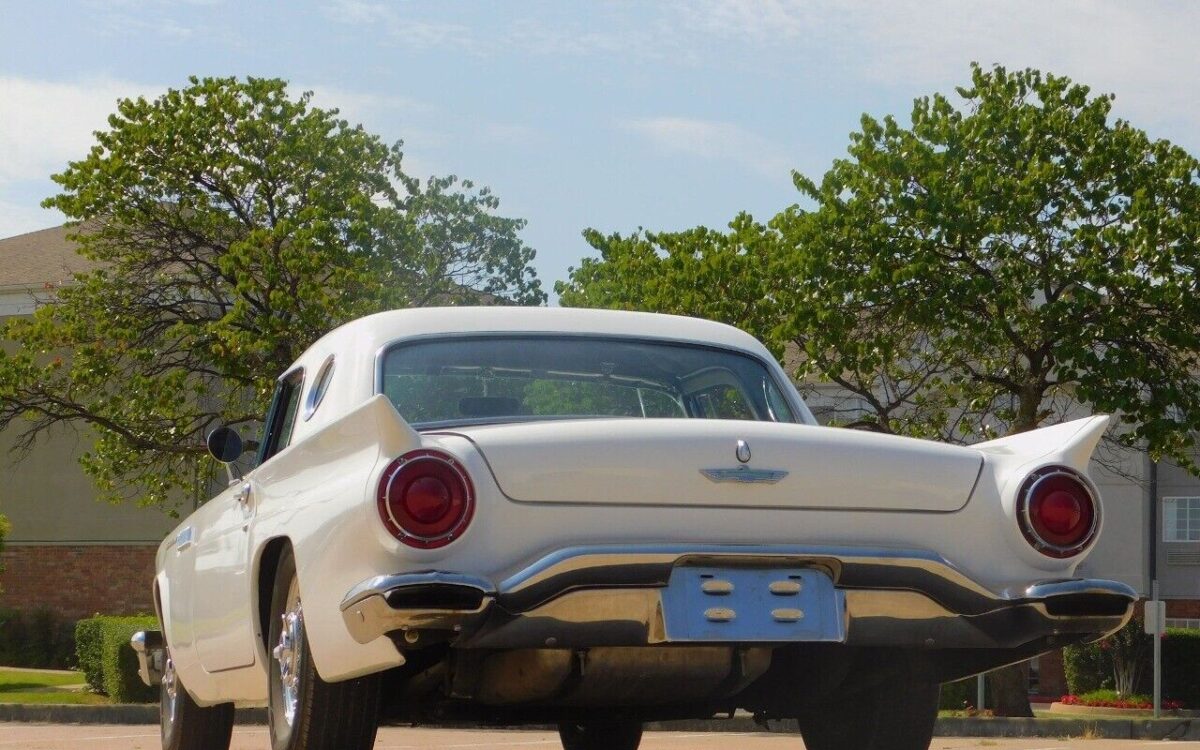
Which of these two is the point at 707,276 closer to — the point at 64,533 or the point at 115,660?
the point at 115,660

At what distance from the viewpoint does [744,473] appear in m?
5.04

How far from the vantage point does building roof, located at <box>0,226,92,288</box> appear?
42844mm

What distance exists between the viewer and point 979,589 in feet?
16.9

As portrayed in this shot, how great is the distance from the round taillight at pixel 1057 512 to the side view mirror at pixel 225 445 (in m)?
3.45

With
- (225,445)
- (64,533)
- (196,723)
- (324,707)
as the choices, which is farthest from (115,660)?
(64,533)

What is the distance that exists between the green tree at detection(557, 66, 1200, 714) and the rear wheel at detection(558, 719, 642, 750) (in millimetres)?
18648

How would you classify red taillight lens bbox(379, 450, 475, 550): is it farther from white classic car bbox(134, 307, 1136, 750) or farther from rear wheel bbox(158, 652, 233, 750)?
rear wheel bbox(158, 652, 233, 750)

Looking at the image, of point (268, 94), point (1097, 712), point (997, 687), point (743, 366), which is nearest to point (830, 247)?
point (997, 687)

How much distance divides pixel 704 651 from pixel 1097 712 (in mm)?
33395

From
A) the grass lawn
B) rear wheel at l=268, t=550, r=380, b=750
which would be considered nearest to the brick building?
the grass lawn

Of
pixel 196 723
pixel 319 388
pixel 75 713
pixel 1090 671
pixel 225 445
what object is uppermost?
pixel 319 388

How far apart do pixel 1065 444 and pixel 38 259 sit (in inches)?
1686

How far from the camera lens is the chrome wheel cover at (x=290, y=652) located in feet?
17.7

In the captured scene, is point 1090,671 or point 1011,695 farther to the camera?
point 1090,671
